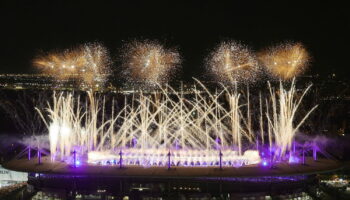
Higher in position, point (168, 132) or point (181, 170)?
point (168, 132)

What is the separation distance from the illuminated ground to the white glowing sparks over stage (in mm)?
1091

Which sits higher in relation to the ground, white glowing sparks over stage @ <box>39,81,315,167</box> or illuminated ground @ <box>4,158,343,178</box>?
white glowing sparks over stage @ <box>39,81,315,167</box>

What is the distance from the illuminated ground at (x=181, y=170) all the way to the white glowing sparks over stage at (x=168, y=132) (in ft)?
3.58

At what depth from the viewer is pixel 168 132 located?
5138 cm

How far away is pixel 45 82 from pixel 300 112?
38.7m

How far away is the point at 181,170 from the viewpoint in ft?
99.9

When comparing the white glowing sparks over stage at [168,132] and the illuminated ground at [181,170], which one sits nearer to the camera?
the illuminated ground at [181,170]

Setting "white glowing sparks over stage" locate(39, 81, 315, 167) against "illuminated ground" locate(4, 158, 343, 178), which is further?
"white glowing sparks over stage" locate(39, 81, 315, 167)

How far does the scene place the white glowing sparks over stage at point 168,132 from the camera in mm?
35844

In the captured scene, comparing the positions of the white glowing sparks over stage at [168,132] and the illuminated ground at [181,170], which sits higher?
the white glowing sparks over stage at [168,132]

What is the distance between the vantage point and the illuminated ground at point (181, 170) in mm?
29062

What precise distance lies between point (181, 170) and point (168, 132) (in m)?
21.0

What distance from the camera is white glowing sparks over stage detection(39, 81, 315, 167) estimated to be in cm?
3584

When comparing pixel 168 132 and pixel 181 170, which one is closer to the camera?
pixel 181 170
